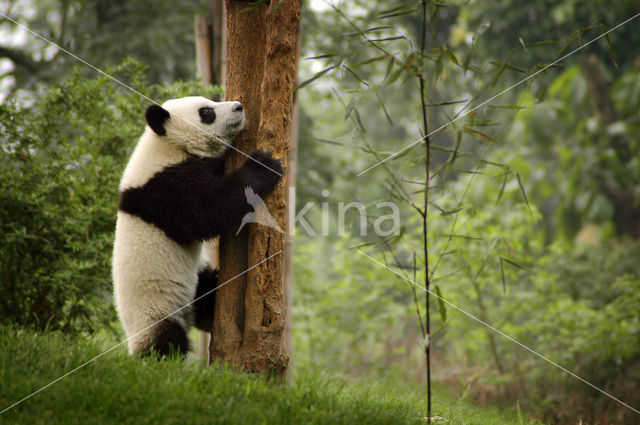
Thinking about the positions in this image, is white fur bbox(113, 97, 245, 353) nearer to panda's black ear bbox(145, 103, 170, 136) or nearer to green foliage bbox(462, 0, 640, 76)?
panda's black ear bbox(145, 103, 170, 136)

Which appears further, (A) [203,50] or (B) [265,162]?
(A) [203,50]

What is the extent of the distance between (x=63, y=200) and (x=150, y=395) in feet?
8.78

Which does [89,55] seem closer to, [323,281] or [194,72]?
[194,72]

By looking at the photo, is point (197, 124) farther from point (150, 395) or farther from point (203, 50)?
point (203, 50)

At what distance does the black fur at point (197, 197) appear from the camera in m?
3.22

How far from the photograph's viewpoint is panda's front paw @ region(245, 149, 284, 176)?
10.5 feet

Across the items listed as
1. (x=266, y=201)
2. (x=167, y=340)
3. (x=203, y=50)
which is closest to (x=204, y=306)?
(x=167, y=340)

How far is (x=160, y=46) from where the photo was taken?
28.1 feet

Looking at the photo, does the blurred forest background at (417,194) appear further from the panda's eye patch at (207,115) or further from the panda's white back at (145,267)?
the panda's white back at (145,267)

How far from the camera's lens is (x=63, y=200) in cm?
466

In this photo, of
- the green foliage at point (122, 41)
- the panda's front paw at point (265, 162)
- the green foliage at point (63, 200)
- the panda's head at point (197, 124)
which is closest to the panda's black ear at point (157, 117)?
the panda's head at point (197, 124)

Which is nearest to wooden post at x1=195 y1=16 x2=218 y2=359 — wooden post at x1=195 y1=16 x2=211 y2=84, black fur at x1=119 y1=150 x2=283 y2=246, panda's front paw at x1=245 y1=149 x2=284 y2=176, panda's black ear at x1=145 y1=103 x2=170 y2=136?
wooden post at x1=195 y1=16 x2=211 y2=84

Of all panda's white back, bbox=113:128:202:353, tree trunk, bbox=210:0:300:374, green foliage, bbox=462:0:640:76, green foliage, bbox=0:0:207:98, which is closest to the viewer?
tree trunk, bbox=210:0:300:374

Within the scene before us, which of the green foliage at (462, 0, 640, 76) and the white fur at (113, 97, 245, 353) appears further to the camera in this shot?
the green foliage at (462, 0, 640, 76)
